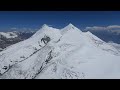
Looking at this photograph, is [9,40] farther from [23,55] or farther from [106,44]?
[106,44]

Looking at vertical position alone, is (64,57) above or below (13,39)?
below

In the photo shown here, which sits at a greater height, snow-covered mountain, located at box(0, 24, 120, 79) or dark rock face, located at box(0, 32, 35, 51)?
dark rock face, located at box(0, 32, 35, 51)

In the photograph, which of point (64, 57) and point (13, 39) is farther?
point (64, 57)

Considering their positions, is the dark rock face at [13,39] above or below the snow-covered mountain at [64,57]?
above
